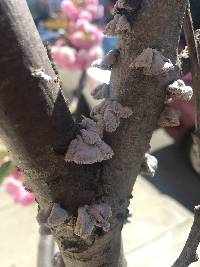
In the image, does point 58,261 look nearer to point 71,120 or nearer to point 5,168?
point 5,168

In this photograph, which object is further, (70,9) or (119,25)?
(70,9)

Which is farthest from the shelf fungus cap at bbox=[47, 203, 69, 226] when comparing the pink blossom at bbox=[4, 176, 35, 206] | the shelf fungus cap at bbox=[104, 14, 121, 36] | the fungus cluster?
the pink blossom at bbox=[4, 176, 35, 206]

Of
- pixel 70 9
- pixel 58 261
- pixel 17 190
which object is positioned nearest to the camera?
pixel 58 261

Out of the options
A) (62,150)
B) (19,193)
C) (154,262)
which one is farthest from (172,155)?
(62,150)

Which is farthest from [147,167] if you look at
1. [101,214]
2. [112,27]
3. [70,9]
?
[70,9]

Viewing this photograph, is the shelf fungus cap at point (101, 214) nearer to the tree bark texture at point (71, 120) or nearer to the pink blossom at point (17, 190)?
the tree bark texture at point (71, 120)
